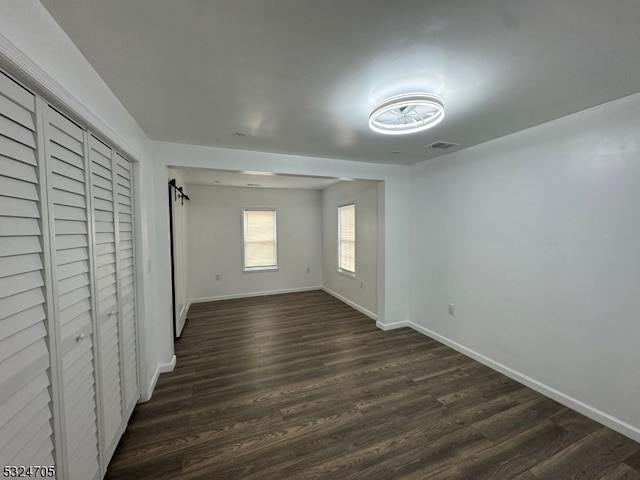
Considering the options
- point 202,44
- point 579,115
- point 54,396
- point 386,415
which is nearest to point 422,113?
point 579,115

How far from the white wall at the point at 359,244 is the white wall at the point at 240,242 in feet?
1.57

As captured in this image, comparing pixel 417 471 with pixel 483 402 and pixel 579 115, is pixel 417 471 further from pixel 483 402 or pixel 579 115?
pixel 579 115

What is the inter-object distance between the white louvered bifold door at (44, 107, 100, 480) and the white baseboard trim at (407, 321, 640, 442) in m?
3.38

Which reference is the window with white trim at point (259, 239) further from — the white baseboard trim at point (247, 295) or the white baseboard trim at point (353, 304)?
the white baseboard trim at point (353, 304)

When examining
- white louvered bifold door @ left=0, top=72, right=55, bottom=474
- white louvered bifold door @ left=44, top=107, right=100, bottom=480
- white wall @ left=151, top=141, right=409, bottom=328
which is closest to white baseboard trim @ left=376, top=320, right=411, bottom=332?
white wall @ left=151, top=141, right=409, bottom=328

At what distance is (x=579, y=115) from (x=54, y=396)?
12.1 ft

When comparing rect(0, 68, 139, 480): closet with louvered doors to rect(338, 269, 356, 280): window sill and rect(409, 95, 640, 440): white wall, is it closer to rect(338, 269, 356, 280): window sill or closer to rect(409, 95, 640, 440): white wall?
rect(409, 95, 640, 440): white wall

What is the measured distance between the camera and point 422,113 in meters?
1.89

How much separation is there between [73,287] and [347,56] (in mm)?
1786

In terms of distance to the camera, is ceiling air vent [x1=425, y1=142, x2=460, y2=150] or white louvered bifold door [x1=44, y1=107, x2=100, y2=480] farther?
ceiling air vent [x1=425, y1=142, x2=460, y2=150]

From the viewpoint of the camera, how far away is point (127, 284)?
1975 millimetres

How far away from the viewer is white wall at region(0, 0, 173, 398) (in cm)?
86

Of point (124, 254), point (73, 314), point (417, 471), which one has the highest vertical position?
point (124, 254)

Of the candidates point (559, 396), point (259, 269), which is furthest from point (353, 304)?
point (559, 396)
